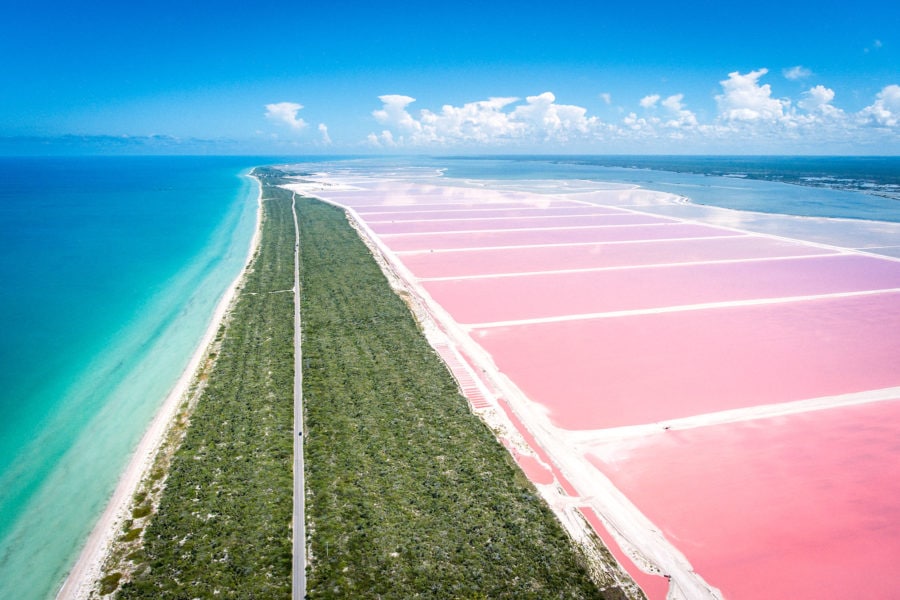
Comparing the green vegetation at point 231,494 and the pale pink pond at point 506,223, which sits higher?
the pale pink pond at point 506,223

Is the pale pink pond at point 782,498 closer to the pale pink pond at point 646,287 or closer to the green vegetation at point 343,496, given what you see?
the green vegetation at point 343,496

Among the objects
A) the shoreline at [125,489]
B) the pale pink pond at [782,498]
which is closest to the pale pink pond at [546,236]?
the shoreline at [125,489]

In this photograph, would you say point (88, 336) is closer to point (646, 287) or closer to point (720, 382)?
point (720, 382)

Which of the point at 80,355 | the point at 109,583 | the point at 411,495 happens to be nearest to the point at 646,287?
the point at 411,495

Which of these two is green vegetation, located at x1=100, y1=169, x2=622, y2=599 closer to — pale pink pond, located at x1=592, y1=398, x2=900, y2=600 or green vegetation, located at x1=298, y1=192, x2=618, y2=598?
green vegetation, located at x1=298, y1=192, x2=618, y2=598

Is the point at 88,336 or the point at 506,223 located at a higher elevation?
the point at 506,223

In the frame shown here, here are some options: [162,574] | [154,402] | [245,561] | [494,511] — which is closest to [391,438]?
[494,511]

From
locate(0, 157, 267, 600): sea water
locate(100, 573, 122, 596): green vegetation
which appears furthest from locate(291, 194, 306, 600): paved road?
locate(0, 157, 267, 600): sea water

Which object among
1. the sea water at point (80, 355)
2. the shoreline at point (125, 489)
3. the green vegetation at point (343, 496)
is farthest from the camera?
the sea water at point (80, 355)
